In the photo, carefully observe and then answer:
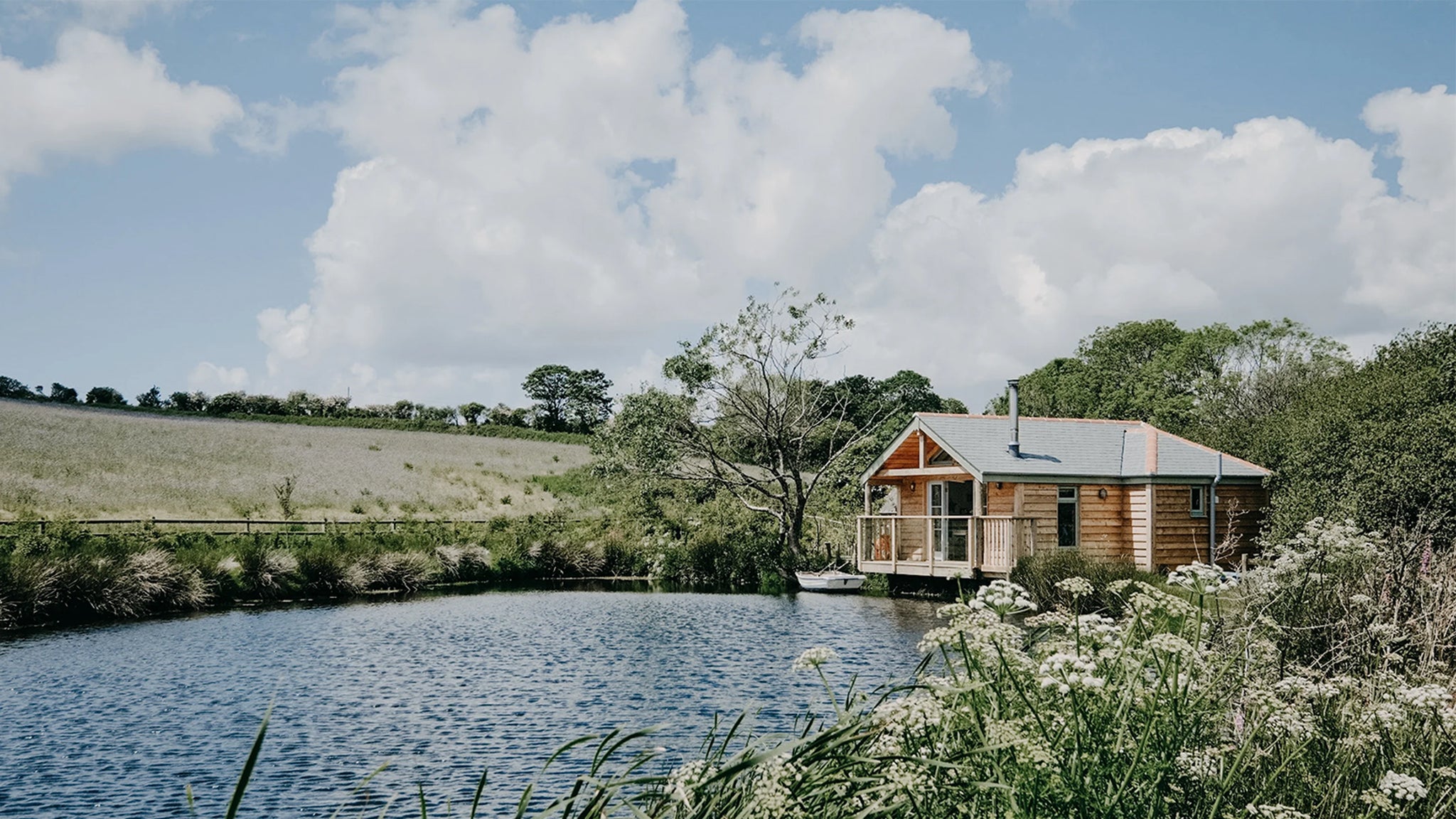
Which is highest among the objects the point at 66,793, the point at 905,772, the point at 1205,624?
the point at 1205,624

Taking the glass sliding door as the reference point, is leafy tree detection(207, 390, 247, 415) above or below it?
above

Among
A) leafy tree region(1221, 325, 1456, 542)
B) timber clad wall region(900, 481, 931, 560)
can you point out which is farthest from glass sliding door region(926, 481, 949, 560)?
leafy tree region(1221, 325, 1456, 542)

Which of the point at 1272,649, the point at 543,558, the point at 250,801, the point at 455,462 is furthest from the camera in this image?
the point at 455,462

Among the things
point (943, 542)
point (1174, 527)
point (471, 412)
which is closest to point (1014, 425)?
point (943, 542)

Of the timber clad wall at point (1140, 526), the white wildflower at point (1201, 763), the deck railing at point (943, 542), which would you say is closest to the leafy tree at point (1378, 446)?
the timber clad wall at point (1140, 526)

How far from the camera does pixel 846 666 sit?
53.0 ft

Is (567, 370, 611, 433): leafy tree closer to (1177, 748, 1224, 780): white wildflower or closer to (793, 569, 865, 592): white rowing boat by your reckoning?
(793, 569, 865, 592): white rowing boat

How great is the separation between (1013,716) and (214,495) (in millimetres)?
41801

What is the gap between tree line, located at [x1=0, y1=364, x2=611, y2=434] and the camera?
62.1 m

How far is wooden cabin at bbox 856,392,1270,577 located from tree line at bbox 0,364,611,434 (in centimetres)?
3001

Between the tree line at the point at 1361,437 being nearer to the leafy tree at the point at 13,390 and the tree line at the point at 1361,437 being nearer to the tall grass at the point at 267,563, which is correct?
the tall grass at the point at 267,563

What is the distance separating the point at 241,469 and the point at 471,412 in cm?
2805

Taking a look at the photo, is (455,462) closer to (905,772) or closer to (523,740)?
(523,740)

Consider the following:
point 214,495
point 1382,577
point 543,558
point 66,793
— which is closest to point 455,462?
point 214,495
